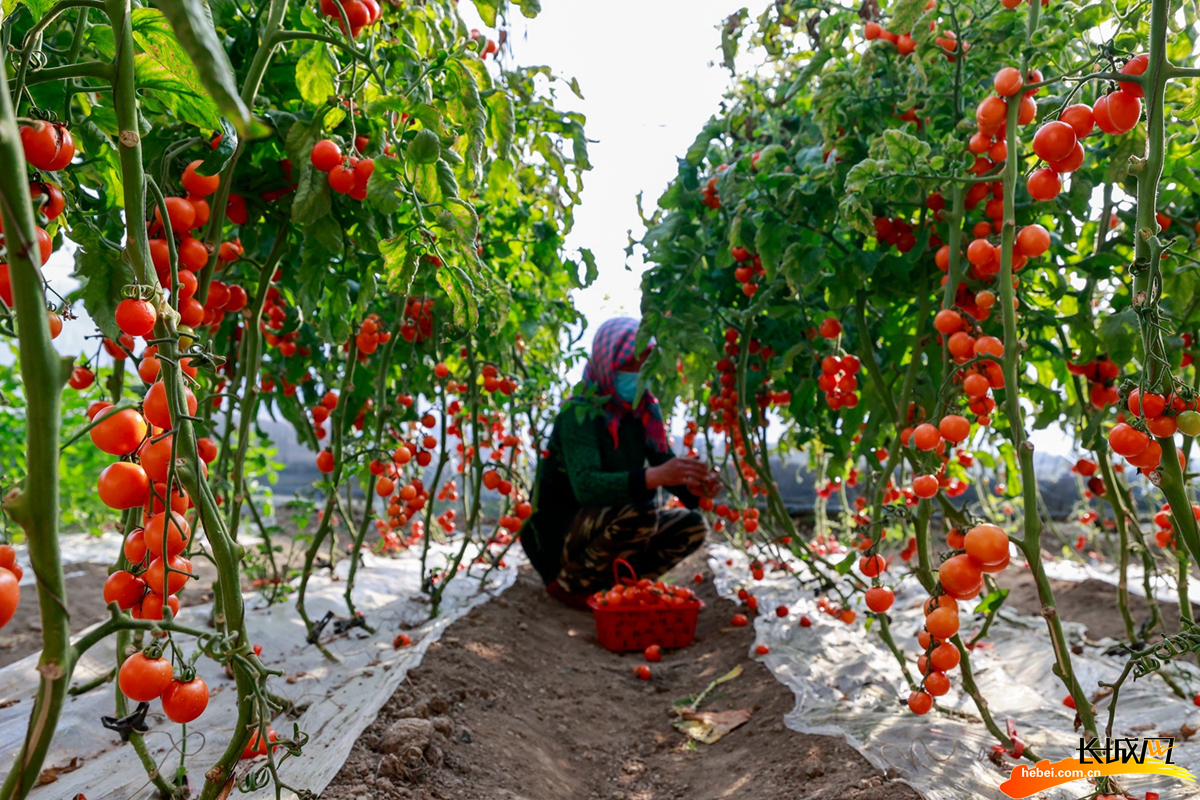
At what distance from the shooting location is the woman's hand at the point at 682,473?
309 cm

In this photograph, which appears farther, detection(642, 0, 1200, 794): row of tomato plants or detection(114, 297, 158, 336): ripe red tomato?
detection(642, 0, 1200, 794): row of tomato plants

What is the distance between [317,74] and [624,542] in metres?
2.64

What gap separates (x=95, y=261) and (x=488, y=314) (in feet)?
4.25

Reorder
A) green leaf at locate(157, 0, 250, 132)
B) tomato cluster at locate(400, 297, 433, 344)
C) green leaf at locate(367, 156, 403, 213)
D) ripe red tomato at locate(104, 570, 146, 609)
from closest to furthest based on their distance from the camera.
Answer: green leaf at locate(157, 0, 250, 132)
ripe red tomato at locate(104, 570, 146, 609)
green leaf at locate(367, 156, 403, 213)
tomato cluster at locate(400, 297, 433, 344)

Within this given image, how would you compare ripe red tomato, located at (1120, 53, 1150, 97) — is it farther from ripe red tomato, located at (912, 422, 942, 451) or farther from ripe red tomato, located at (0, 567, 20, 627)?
ripe red tomato, located at (0, 567, 20, 627)

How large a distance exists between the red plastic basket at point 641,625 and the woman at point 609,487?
0.39m

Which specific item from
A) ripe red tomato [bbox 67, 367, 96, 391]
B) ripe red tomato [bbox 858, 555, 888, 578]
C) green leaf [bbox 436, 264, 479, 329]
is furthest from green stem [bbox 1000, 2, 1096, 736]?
ripe red tomato [bbox 67, 367, 96, 391]

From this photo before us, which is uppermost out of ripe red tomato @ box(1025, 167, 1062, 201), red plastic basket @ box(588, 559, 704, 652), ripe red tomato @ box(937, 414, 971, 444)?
ripe red tomato @ box(1025, 167, 1062, 201)

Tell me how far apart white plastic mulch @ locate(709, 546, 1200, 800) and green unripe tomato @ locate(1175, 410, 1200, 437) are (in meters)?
0.72

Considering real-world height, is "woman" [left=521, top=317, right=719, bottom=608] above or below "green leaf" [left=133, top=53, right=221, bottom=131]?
below

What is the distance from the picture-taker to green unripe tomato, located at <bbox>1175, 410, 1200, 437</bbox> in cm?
91

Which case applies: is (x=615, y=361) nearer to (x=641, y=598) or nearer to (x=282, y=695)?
(x=641, y=598)

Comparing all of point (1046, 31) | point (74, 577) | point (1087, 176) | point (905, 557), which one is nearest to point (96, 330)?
point (1046, 31)

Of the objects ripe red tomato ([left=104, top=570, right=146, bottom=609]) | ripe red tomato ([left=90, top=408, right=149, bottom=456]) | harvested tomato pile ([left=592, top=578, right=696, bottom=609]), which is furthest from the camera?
harvested tomato pile ([left=592, top=578, right=696, bottom=609])
